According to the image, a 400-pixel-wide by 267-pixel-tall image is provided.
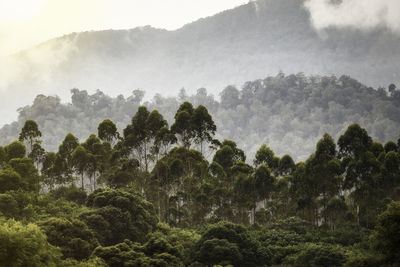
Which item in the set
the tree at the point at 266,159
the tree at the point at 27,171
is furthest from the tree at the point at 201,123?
the tree at the point at 27,171

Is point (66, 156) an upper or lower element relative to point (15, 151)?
lower

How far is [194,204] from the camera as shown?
47438mm

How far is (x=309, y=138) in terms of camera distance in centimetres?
15712

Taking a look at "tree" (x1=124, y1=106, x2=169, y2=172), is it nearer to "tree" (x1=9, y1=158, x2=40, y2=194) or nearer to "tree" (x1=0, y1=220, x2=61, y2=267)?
"tree" (x1=9, y1=158, x2=40, y2=194)

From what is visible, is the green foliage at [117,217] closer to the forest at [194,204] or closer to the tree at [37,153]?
the forest at [194,204]

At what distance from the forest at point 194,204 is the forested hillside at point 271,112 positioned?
9893 cm

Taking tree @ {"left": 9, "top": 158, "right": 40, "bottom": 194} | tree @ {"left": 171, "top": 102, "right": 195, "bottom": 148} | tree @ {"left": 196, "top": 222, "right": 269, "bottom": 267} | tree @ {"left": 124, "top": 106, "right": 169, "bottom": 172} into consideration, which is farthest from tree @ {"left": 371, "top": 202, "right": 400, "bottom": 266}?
tree @ {"left": 9, "top": 158, "right": 40, "bottom": 194}

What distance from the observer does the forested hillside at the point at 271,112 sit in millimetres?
146625

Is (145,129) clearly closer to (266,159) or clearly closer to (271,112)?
(266,159)

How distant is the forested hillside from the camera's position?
14662cm

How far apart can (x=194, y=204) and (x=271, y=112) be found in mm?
126598

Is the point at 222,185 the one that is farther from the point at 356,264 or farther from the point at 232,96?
the point at 232,96

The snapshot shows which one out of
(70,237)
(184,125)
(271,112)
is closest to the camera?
(70,237)

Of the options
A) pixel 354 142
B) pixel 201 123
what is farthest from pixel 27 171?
pixel 354 142
